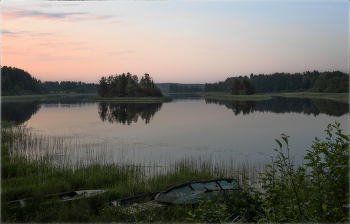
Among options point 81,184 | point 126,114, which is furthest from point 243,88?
point 81,184

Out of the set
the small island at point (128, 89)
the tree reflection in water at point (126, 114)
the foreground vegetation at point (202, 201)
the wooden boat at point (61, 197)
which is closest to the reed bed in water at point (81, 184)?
the foreground vegetation at point (202, 201)

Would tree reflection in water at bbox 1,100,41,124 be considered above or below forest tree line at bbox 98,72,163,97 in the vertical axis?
below

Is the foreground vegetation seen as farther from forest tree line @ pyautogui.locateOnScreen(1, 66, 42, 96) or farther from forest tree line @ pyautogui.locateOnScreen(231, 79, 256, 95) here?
forest tree line @ pyautogui.locateOnScreen(1, 66, 42, 96)

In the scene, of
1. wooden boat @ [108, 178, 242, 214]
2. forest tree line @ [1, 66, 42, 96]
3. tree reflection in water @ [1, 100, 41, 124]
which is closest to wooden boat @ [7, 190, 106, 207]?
wooden boat @ [108, 178, 242, 214]

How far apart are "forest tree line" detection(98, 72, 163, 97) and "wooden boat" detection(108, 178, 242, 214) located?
10159cm

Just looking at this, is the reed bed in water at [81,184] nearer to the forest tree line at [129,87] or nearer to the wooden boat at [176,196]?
the wooden boat at [176,196]

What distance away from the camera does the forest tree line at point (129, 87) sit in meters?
111

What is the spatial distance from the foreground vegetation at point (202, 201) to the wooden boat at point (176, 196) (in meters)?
0.36

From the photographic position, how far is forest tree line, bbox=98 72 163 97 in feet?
364

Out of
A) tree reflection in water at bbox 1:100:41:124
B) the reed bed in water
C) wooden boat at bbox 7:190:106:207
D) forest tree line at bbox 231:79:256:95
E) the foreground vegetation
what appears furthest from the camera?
forest tree line at bbox 231:79:256:95

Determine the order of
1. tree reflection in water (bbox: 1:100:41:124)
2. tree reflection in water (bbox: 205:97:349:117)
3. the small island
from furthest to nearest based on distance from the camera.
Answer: the small island < tree reflection in water (bbox: 205:97:349:117) < tree reflection in water (bbox: 1:100:41:124)

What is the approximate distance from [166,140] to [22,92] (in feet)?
481

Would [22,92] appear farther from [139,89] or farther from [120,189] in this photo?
[120,189]

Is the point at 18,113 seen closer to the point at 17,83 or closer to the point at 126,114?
the point at 126,114
